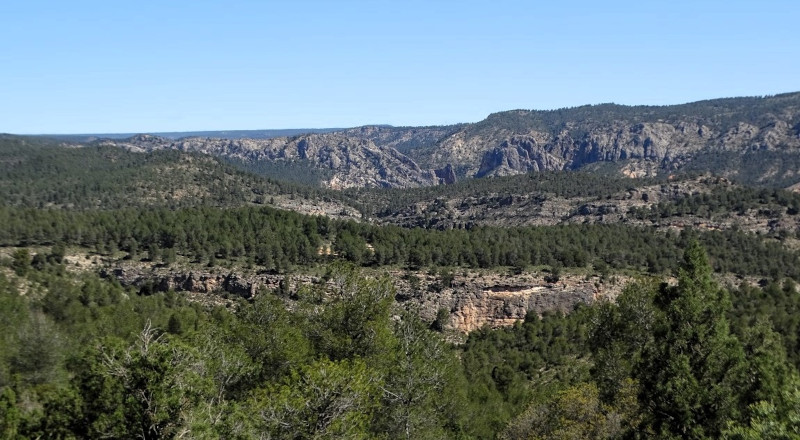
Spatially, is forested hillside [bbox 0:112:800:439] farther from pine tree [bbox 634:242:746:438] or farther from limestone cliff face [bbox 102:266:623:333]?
limestone cliff face [bbox 102:266:623:333]

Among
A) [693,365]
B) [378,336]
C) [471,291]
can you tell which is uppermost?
[378,336]

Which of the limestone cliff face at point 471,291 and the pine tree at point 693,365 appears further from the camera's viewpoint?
the limestone cliff face at point 471,291

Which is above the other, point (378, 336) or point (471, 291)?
point (378, 336)

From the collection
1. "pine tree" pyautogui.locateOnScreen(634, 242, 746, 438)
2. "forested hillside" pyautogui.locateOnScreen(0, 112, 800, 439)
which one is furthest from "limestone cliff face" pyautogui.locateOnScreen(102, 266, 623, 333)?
"pine tree" pyautogui.locateOnScreen(634, 242, 746, 438)

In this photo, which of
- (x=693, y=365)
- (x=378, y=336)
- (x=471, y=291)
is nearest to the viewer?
(x=693, y=365)

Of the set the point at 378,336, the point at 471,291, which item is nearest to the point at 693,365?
the point at 378,336

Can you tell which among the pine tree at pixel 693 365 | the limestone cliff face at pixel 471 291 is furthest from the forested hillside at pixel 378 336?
the limestone cliff face at pixel 471 291

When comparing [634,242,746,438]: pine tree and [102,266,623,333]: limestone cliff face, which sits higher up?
[634,242,746,438]: pine tree

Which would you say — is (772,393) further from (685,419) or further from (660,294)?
(660,294)

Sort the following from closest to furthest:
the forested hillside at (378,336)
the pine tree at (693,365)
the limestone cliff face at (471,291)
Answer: the forested hillside at (378,336) → the pine tree at (693,365) → the limestone cliff face at (471,291)

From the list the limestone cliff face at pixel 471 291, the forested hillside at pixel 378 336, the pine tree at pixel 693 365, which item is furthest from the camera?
the limestone cliff face at pixel 471 291

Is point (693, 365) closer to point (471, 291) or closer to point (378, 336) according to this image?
point (378, 336)

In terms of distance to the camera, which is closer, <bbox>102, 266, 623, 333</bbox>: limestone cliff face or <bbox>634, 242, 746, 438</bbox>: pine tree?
<bbox>634, 242, 746, 438</bbox>: pine tree

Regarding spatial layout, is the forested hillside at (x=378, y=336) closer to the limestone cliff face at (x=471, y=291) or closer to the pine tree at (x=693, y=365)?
the pine tree at (x=693, y=365)
